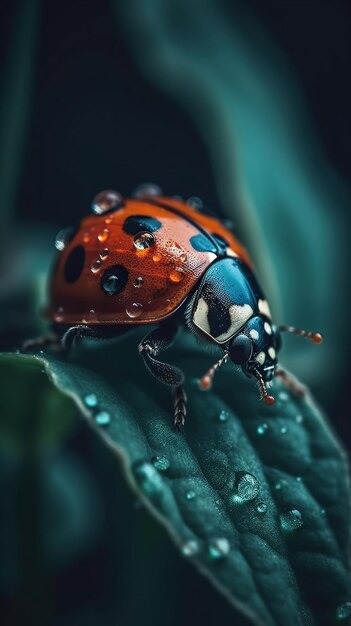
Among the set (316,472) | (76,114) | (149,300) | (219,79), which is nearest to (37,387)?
(149,300)

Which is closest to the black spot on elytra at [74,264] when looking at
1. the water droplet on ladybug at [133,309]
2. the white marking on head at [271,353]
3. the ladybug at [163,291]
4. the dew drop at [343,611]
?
the ladybug at [163,291]

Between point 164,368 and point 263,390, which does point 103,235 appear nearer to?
point 164,368

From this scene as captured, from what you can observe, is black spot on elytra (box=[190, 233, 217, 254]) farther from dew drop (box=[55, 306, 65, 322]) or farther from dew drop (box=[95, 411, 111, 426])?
dew drop (box=[95, 411, 111, 426])

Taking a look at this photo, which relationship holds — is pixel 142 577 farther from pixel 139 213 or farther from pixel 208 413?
pixel 139 213

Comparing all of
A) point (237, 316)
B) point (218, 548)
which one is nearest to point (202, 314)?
point (237, 316)

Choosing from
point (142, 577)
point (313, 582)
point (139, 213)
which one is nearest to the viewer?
point (313, 582)

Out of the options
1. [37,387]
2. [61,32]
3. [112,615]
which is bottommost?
[112,615]

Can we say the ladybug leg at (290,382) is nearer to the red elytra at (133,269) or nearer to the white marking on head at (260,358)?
the white marking on head at (260,358)
